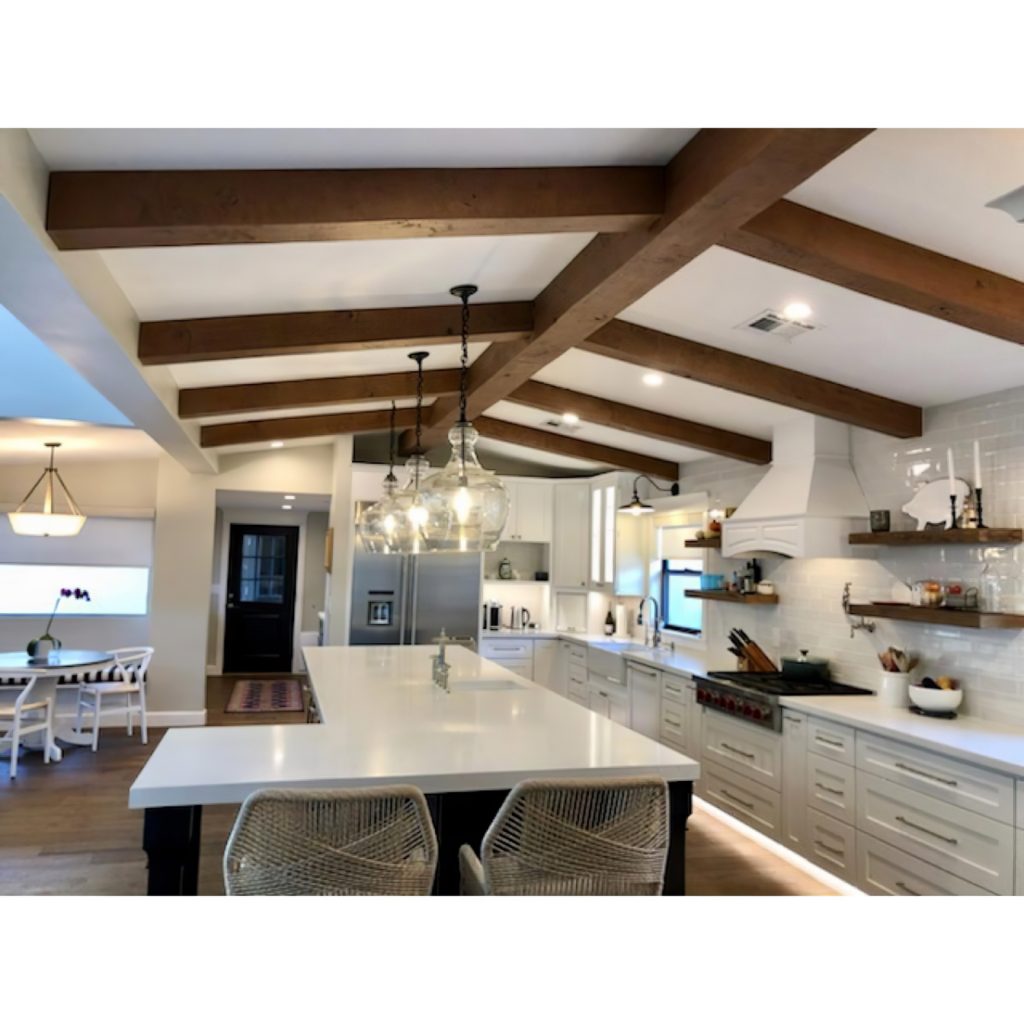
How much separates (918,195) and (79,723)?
6.50m

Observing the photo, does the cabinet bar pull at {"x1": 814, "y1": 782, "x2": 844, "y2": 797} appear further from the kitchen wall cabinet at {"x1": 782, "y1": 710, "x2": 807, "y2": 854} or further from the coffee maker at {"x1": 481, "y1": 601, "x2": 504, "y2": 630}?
the coffee maker at {"x1": 481, "y1": 601, "x2": 504, "y2": 630}

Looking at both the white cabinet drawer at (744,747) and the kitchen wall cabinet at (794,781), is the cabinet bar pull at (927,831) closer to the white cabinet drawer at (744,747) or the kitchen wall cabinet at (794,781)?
the kitchen wall cabinet at (794,781)

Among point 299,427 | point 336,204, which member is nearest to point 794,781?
point 336,204

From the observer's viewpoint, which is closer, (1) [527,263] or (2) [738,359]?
(1) [527,263]

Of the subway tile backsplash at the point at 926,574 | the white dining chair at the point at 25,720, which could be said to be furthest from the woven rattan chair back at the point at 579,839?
the white dining chair at the point at 25,720

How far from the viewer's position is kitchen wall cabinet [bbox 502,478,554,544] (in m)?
7.64

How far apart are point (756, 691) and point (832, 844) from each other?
2.74ft

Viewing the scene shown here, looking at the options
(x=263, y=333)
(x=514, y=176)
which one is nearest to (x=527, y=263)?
(x=514, y=176)

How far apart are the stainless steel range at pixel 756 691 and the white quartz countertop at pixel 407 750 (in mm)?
1276

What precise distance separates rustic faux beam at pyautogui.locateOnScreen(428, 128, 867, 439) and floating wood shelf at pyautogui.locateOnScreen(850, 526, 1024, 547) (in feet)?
5.99

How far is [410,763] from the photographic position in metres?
2.34

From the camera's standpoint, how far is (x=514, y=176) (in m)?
2.28
